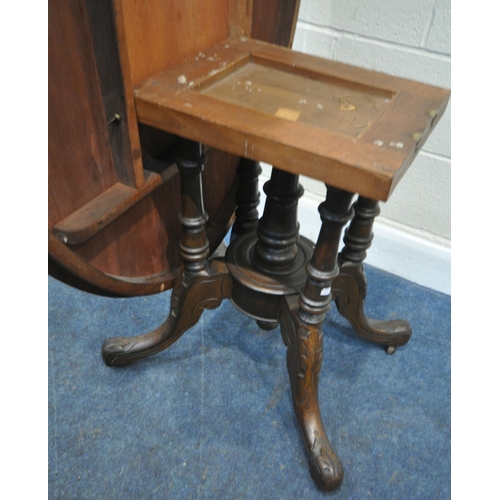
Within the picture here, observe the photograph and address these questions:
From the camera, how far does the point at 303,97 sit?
0.76m

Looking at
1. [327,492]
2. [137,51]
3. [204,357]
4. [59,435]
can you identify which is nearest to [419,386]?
[327,492]

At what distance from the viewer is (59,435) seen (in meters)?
1.09

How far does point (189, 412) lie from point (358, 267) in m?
0.52

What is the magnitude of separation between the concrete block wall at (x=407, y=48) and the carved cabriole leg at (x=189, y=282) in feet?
2.03

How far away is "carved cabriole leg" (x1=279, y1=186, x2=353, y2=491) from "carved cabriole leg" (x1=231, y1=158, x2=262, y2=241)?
244 millimetres

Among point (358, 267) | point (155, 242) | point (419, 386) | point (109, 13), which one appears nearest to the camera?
point (109, 13)

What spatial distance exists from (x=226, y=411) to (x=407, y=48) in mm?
963

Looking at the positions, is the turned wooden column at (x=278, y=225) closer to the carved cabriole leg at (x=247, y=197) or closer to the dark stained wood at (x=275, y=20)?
the carved cabriole leg at (x=247, y=197)

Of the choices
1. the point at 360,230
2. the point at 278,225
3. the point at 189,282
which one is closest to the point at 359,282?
the point at 360,230

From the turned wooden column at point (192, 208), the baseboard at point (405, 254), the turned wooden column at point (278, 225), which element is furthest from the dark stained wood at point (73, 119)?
the baseboard at point (405, 254)

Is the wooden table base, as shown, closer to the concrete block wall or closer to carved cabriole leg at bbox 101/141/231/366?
carved cabriole leg at bbox 101/141/231/366

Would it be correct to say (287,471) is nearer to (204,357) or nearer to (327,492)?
(327,492)

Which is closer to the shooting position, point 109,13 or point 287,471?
point 109,13

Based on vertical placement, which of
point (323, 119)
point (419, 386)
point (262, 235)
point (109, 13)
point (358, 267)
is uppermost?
point (109, 13)
